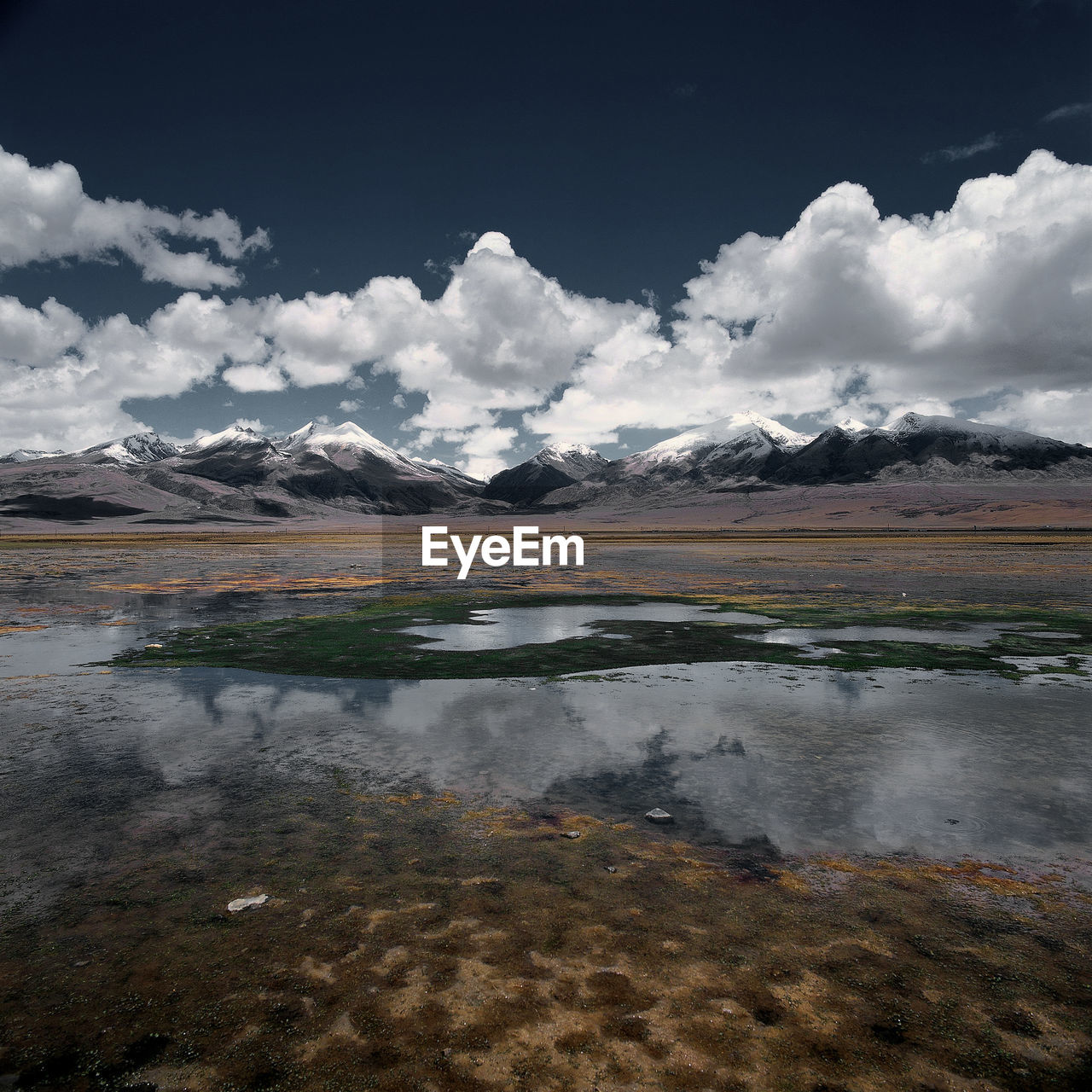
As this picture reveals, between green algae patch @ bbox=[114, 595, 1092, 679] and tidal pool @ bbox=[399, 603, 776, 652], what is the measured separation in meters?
0.39

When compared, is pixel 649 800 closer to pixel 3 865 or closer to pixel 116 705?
pixel 3 865

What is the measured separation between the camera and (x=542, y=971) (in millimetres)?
4336

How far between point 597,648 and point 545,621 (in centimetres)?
464

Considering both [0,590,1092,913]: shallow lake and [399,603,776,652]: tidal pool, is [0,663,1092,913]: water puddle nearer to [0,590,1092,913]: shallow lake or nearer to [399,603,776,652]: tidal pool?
[0,590,1092,913]: shallow lake

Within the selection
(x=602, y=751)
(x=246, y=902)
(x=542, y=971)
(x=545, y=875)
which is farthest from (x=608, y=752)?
(x=246, y=902)

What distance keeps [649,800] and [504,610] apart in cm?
1613

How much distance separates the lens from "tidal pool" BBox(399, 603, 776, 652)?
1725 cm

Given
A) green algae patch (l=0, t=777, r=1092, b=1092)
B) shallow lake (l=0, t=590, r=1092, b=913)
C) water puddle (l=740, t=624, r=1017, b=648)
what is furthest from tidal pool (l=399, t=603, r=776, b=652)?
green algae patch (l=0, t=777, r=1092, b=1092)

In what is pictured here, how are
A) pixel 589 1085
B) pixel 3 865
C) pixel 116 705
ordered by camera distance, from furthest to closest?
pixel 116 705 < pixel 3 865 < pixel 589 1085

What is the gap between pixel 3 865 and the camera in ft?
18.7

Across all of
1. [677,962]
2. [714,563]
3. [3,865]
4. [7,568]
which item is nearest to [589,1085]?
[677,962]

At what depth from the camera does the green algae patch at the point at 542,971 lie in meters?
3.58

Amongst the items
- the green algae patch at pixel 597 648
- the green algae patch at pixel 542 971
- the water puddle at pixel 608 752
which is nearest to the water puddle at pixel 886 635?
the green algae patch at pixel 597 648

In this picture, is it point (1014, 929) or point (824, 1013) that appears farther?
point (1014, 929)
